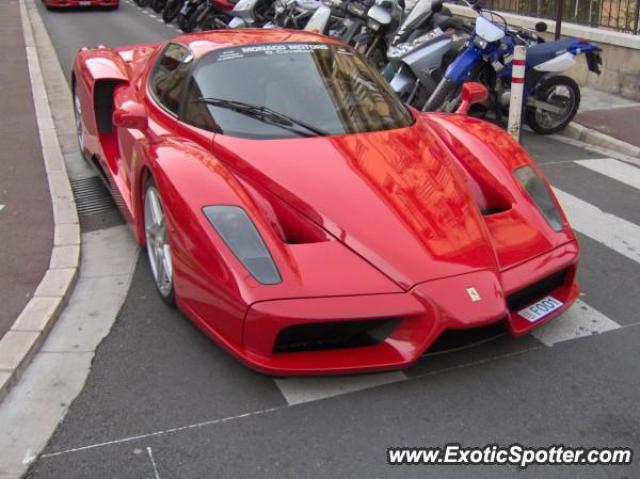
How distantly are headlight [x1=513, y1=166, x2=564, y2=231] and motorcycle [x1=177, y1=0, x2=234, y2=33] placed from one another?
1102cm

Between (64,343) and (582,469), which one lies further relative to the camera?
(64,343)

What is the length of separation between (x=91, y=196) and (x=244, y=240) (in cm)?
310

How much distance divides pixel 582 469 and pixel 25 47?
1351cm

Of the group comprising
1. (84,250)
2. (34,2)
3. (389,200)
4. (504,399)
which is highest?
(389,200)

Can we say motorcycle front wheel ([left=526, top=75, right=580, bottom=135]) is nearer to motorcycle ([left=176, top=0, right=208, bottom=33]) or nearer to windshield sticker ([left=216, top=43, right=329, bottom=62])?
windshield sticker ([left=216, top=43, right=329, bottom=62])

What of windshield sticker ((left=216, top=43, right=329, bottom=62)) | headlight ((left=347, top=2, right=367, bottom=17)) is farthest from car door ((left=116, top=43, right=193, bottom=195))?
headlight ((left=347, top=2, right=367, bottom=17))

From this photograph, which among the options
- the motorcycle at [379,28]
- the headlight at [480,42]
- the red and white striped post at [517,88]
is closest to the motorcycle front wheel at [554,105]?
the headlight at [480,42]

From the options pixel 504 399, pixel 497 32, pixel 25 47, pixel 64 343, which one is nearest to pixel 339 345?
pixel 504 399

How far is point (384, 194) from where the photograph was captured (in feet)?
12.1

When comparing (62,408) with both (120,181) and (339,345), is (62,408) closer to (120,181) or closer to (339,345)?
(339,345)

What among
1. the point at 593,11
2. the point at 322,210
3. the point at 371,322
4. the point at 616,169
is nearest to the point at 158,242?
the point at 322,210

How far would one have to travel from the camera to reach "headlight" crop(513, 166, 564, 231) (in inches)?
156

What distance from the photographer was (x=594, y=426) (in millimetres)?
3023

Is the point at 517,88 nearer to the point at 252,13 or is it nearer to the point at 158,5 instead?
the point at 252,13
